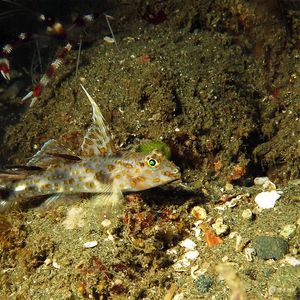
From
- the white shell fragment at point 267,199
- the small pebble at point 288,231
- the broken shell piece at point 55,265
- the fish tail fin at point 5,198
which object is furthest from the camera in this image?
the fish tail fin at point 5,198

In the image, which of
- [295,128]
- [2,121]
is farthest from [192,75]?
[2,121]

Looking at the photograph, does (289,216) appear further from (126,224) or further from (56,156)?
(56,156)

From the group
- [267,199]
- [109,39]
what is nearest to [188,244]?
[267,199]

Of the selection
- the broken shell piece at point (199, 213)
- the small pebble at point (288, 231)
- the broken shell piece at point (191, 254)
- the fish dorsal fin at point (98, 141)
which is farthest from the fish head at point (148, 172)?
the small pebble at point (288, 231)

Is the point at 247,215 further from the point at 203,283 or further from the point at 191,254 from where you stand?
the point at 203,283

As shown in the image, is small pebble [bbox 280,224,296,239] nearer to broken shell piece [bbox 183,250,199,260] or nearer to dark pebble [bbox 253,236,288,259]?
dark pebble [bbox 253,236,288,259]

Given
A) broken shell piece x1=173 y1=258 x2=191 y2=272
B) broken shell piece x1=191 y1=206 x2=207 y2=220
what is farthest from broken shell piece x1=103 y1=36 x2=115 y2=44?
broken shell piece x1=173 y1=258 x2=191 y2=272

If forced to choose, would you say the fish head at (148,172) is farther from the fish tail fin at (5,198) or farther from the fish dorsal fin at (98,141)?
the fish tail fin at (5,198)
